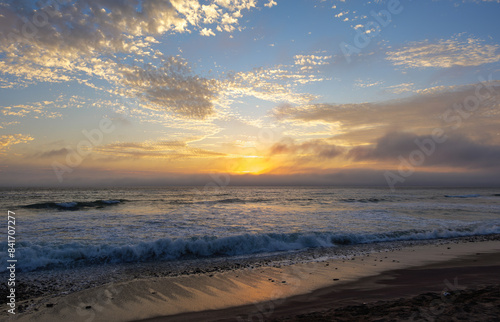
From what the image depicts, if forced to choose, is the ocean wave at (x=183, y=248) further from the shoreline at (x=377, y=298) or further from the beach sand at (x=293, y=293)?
the shoreline at (x=377, y=298)

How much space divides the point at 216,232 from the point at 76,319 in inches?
433

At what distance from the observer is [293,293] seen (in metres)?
7.85

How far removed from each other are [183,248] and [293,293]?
752cm

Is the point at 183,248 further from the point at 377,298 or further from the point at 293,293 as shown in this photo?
the point at 377,298

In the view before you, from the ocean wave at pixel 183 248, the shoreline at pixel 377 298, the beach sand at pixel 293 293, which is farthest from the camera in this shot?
the ocean wave at pixel 183 248

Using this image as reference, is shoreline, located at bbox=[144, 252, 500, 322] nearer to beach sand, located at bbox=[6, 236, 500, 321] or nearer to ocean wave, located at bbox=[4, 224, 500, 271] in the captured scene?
beach sand, located at bbox=[6, 236, 500, 321]

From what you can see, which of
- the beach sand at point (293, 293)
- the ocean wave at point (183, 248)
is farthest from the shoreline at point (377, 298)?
the ocean wave at point (183, 248)

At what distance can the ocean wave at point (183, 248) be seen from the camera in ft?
37.7

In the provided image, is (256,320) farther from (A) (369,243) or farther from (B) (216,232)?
(A) (369,243)

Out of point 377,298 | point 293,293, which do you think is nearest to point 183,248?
point 293,293

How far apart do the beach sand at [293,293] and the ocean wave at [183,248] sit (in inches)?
124

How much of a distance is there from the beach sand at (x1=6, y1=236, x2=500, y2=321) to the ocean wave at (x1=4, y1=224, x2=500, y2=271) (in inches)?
124

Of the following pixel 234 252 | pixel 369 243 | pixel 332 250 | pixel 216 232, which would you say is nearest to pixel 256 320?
pixel 234 252

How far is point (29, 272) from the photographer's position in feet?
33.7
